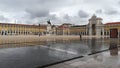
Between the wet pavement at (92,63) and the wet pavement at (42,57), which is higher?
the wet pavement at (42,57)

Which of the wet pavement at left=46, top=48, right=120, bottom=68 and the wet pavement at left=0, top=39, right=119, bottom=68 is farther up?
the wet pavement at left=0, top=39, right=119, bottom=68

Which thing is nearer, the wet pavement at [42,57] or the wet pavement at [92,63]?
the wet pavement at [92,63]

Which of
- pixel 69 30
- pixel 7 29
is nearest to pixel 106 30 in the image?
pixel 69 30

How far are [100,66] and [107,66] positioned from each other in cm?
32

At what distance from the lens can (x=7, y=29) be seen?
84.7 metres

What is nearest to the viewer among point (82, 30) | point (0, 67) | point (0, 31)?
point (0, 67)

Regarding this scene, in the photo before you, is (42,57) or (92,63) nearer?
(92,63)

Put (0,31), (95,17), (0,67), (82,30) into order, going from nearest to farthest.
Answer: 1. (0,67)
2. (0,31)
3. (95,17)
4. (82,30)

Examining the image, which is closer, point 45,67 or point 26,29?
point 45,67

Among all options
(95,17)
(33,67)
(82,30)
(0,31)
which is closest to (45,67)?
(33,67)

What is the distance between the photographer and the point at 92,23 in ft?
303

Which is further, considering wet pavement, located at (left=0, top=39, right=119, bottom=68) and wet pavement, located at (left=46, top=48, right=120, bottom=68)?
wet pavement, located at (left=0, top=39, right=119, bottom=68)

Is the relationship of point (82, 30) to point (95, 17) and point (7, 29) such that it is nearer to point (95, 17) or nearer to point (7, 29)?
point (95, 17)

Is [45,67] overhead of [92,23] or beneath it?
beneath
